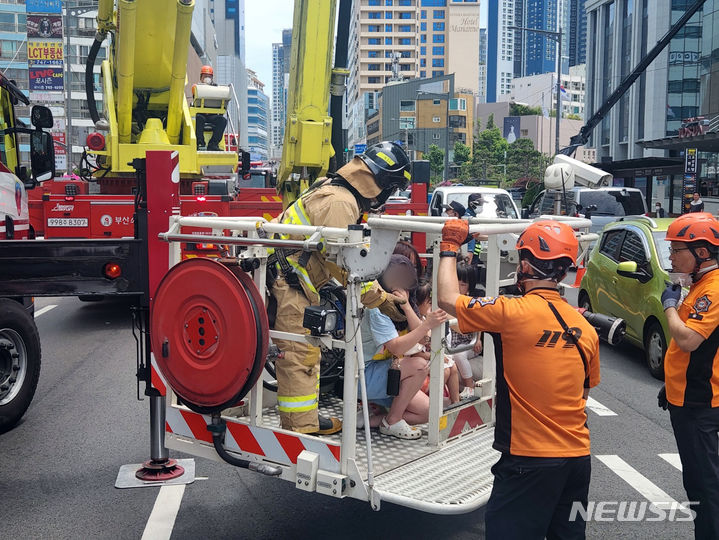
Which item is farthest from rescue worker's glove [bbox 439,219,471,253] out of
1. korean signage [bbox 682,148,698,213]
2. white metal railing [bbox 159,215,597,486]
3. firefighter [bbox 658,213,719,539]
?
korean signage [bbox 682,148,698,213]

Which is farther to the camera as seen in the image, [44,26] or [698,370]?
[44,26]

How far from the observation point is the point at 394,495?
152 inches

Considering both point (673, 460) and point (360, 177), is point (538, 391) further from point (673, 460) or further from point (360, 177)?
point (673, 460)

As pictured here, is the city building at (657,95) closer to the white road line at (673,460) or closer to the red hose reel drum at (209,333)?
the white road line at (673,460)

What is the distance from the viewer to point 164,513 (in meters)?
5.25

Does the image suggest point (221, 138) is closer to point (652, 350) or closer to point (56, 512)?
point (652, 350)

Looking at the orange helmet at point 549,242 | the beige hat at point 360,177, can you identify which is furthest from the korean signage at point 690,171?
the orange helmet at point 549,242

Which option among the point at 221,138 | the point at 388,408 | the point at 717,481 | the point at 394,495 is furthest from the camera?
the point at 221,138

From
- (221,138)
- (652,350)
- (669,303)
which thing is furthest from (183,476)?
(221,138)

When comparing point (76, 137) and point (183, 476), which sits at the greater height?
point (76, 137)

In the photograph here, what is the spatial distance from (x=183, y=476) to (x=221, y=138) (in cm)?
955

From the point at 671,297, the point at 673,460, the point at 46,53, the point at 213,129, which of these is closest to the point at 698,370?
the point at 671,297

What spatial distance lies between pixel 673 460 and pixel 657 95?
63255 millimetres

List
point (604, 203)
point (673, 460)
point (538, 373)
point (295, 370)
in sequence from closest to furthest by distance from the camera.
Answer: point (538, 373) < point (295, 370) < point (673, 460) < point (604, 203)
